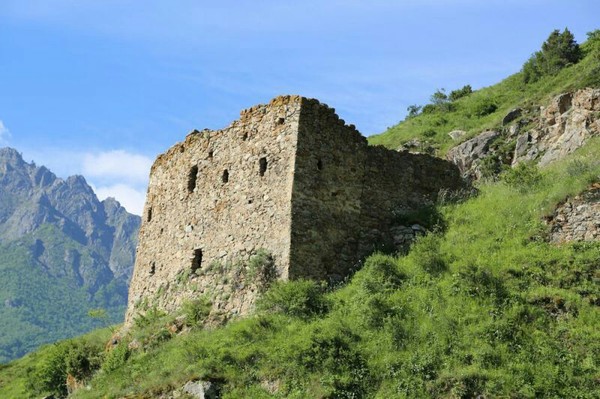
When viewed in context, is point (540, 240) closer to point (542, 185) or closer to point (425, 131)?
point (542, 185)

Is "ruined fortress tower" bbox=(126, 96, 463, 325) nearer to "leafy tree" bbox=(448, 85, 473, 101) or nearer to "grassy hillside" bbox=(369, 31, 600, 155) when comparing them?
"grassy hillside" bbox=(369, 31, 600, 155)

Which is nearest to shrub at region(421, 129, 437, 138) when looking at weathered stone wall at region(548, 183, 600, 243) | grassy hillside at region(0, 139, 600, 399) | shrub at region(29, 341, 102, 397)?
grassy hillside at region(0, 139, 600, 399)

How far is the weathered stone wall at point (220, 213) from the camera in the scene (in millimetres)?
17109

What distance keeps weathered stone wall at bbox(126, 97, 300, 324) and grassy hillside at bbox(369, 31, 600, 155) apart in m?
16.5

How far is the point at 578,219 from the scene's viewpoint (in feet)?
50.4

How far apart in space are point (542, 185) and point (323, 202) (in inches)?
226

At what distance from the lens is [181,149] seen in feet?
70.3

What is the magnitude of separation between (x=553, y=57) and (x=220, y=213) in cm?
2838

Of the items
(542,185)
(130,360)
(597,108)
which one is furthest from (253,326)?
(597,108)

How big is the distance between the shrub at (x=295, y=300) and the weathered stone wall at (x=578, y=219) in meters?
5.42

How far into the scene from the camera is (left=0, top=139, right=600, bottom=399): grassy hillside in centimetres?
1197

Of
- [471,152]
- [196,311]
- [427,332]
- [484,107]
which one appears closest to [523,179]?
[427,332]

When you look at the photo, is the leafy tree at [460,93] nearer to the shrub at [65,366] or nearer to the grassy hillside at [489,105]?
the grassy hillside at [489,105]

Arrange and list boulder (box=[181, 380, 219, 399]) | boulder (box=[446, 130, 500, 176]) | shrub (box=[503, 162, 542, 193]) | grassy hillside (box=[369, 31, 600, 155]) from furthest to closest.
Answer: grassy hillside (box=[369, 31, 600, 155]), boulder (box=[446, 130, 500, 176]), shrub (box=[503, 162, 542, 193]), boulder (box=[181, 380, 219, 399])
